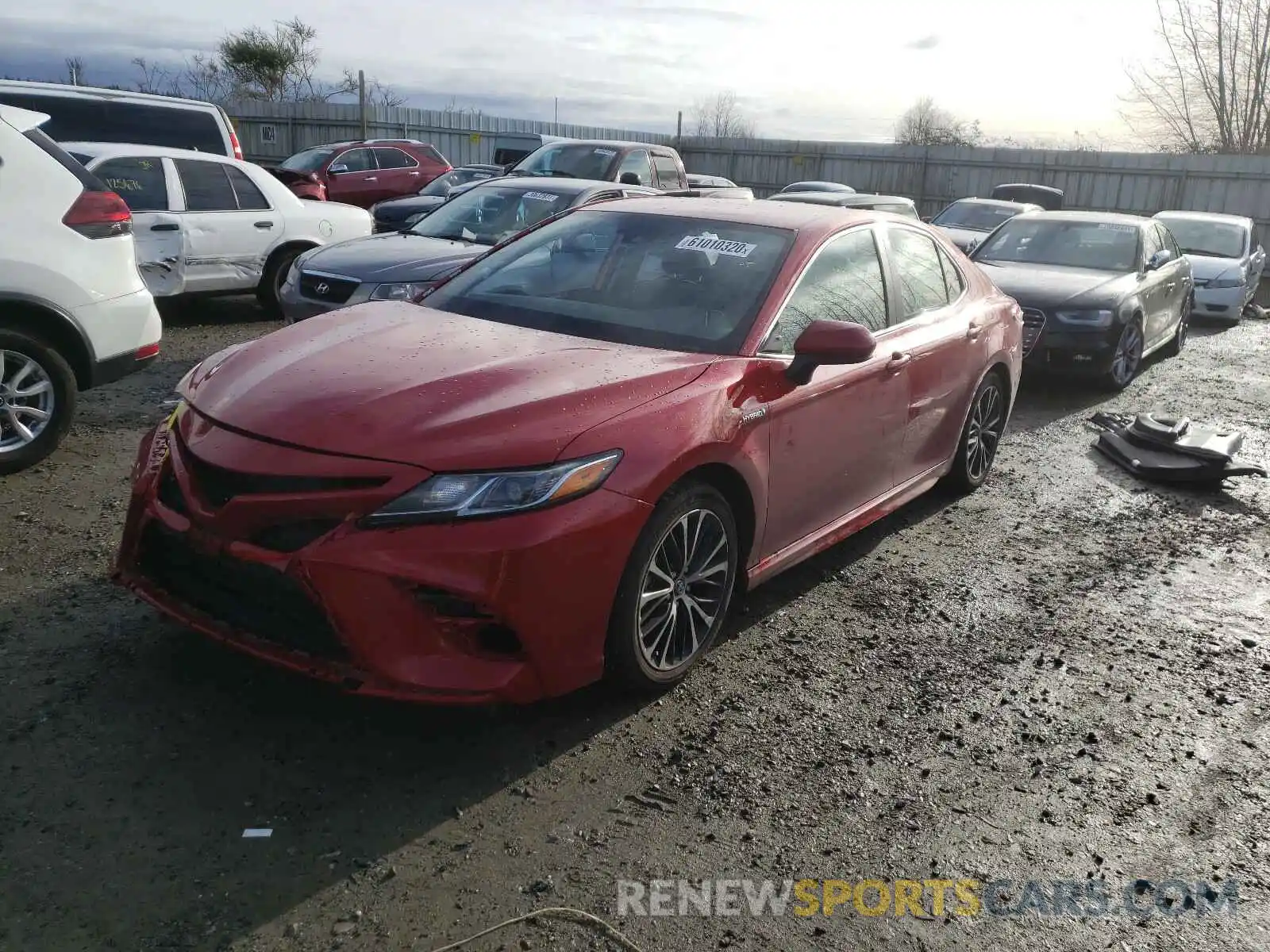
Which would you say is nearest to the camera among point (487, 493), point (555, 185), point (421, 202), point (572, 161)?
point (487, 493)

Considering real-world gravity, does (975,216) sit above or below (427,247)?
above

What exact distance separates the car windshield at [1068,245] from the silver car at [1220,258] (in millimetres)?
3656

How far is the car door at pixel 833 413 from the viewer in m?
3.96

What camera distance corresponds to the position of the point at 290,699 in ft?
11.1

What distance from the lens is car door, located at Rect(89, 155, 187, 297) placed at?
28.9ft

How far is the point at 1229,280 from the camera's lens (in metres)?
14.1

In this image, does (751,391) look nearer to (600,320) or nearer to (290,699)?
(600,320)

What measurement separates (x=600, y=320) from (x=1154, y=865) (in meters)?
2.57

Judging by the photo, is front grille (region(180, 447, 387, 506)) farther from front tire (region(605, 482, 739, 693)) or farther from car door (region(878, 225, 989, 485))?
car door (region(878, 225, 989, 485))

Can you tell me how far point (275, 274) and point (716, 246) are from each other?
265 inches

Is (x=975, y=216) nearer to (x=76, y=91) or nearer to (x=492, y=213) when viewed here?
(x=492, y=213)

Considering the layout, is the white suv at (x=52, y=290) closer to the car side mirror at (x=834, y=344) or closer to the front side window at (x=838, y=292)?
the front side window at (x=838, y=292)

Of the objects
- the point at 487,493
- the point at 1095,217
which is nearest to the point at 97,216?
the point at 487,493

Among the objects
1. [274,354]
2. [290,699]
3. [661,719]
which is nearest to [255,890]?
[290,699]
